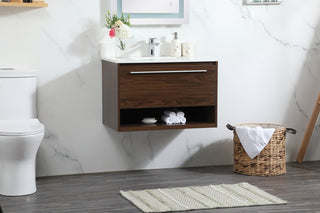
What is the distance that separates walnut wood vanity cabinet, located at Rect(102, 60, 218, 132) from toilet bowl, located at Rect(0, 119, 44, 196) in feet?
1.80

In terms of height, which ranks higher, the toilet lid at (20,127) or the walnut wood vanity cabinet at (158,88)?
the walnut wood vanity cabinet at (158,88)

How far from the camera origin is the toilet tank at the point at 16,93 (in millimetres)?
3496

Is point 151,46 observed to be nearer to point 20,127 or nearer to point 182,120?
point 182,120

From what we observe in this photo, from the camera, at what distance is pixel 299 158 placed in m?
4.28

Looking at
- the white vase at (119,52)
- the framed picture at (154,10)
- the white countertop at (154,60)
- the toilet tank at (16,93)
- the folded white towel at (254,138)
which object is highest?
the framed picture at (154,10)

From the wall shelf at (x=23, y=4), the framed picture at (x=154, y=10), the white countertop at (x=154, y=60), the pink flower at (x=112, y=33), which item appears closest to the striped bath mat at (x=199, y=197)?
the white countertop at (x=154, y=60)

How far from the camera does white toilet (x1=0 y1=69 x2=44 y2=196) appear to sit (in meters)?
3.22

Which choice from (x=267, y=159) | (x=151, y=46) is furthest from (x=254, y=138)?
(x=151, y=46)

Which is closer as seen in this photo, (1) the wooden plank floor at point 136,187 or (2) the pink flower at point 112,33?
(1) the wooden plank floor at point 136,187

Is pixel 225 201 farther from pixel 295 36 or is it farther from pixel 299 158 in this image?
pixel 295 36

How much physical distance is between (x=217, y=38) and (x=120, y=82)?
3.14 feet

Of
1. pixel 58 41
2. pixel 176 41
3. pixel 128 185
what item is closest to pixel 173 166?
pixel 128 185

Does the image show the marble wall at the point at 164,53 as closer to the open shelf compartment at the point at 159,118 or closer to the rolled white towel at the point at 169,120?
the open shelf compartment at the point at 159,118

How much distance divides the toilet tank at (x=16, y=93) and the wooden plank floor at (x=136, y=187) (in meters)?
0.49
